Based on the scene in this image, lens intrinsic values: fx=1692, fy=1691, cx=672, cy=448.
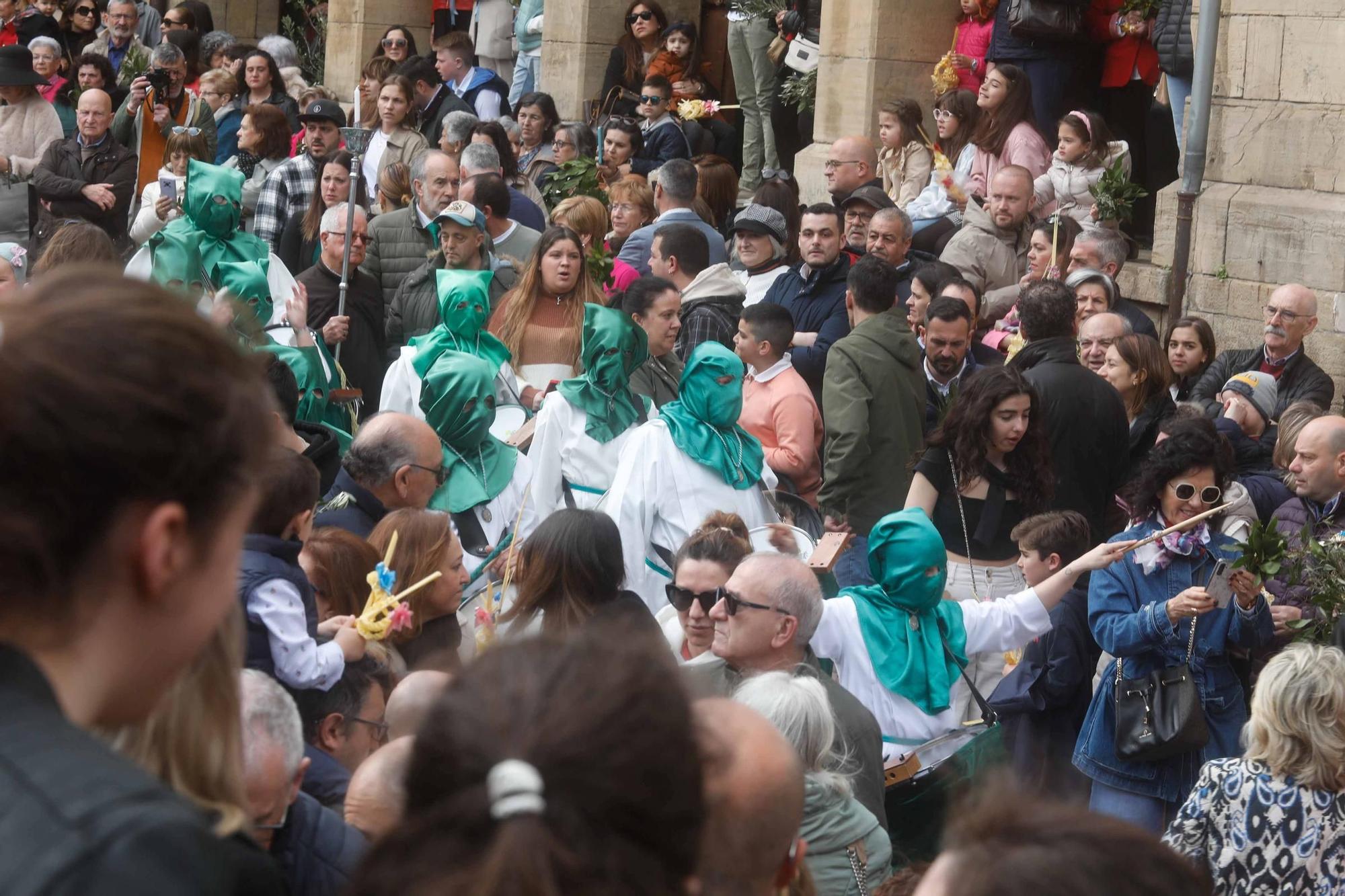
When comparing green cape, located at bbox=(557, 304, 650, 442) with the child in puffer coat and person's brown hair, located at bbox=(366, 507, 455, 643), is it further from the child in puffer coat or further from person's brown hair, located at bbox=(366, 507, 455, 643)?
the child in puffer coat

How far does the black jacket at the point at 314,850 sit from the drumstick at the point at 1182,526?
311cm

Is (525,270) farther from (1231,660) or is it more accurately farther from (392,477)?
(1231,660)

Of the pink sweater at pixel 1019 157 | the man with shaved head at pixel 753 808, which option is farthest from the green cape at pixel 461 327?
the man with shaved head at pixel 753 808

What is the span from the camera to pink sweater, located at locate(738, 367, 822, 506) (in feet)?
21.6

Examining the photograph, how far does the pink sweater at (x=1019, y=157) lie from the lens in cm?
1005

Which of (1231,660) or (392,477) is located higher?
(392,477)

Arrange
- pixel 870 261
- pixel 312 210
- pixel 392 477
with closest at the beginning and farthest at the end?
pixel 392 477 < pixel 870 261 < pixel 312 210

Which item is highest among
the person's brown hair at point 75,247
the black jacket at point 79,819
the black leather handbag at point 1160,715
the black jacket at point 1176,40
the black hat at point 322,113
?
the black jacket at point 1176,40

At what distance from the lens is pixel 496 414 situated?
268 inches

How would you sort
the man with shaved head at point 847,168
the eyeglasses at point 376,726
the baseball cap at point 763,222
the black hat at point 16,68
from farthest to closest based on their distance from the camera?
the black hat at point 16,68 < the man with shaved head at point 847,168 < the baseball cap at point 763,222 < the eyeglasses at point 376,726

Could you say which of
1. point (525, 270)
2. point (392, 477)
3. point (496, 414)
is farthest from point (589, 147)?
point (392, 477)

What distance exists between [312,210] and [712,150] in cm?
432

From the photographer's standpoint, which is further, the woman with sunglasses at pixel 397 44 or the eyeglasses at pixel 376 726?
the woman with sunglasses at pixel 397 44

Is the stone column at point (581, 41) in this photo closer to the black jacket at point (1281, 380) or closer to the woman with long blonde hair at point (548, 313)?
the woman with long blonde hair at point (548, 313)
